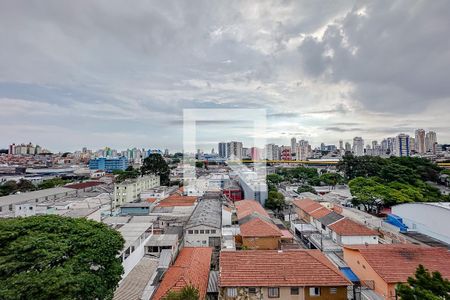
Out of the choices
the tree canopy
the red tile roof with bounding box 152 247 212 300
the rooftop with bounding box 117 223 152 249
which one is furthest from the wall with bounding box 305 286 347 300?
the tree canopy

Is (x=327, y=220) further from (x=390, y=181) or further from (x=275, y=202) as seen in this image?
(x=390, y=181)

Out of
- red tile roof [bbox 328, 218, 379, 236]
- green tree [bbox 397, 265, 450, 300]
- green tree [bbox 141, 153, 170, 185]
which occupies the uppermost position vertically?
green tree [bbox 141, 153, 170, 185]

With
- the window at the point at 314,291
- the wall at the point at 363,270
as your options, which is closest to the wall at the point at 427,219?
the wall at the point at 363,270

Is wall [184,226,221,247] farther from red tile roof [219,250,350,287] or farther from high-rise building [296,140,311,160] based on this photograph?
high-rise building [296,140,311,160]

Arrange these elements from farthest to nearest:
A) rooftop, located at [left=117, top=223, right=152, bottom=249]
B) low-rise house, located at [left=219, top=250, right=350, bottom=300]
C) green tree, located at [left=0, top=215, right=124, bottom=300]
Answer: rooftop, located at [left=117, top=223, right=152, bottom=249] → low-rise house, located at [left=219, top=250, right=350, bottom=300] → green tree, located at [left=0, top=215, right=124, bottom=300]

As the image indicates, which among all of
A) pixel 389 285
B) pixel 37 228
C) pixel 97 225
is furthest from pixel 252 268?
pixel 37 228

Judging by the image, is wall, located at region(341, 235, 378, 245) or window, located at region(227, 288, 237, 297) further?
wall, located at region(341, 235, 378, 245)
